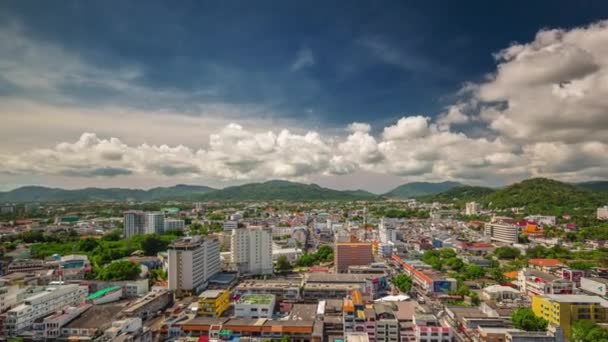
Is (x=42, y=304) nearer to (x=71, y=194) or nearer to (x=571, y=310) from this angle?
(x=571, y=310)

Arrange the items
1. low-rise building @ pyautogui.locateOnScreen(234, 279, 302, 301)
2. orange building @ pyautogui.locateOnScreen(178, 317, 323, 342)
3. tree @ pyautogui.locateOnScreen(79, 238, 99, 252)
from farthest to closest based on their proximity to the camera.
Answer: tree @ pyautogui.locateOnScreen(79, 238, 99, 252)
low-rise building @ pyautogui.locateOnScreen(234, 279, 302, 301)
orange building @ pyautogui.locateOnScreen(178, 317, 323, 342)

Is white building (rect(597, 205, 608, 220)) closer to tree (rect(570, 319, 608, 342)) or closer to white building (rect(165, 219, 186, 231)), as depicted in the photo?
tree (rect(570, 319, 608, 342))

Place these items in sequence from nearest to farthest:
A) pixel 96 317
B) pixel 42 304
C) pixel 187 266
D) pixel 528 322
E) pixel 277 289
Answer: pixel 528 322 → pixel 96 317 → pixel 42 304 → pixel 277 289 → pixel 187 266

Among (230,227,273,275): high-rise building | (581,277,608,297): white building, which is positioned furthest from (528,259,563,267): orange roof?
(230,227,273,275): high-rise building

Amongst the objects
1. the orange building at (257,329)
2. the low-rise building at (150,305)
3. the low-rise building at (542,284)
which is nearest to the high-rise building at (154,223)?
the low-rise building at (150,305)

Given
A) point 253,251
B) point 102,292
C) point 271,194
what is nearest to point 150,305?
point 102,292

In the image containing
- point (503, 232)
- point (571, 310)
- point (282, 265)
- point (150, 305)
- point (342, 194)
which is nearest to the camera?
point (571, 310)

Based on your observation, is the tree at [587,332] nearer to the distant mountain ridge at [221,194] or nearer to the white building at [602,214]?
the white building at [602,214]
